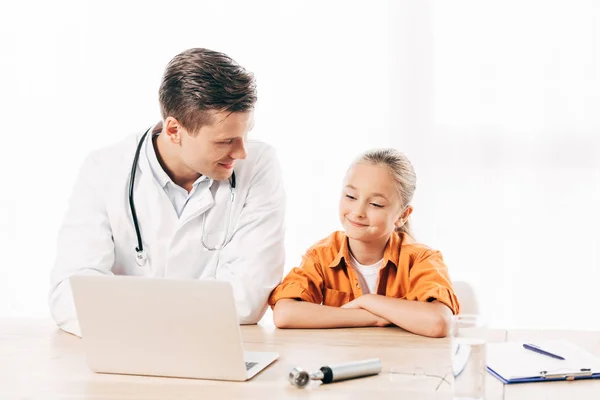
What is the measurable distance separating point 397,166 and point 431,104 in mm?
1268

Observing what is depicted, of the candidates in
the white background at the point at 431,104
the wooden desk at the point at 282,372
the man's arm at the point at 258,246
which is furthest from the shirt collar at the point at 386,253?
the white background at the point at 431,104

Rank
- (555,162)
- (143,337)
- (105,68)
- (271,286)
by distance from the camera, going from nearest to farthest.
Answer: (143,337), (271,286), (555,162), (105,68)

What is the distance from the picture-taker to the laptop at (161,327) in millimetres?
1397

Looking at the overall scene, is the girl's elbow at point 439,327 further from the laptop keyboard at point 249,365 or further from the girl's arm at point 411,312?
the laptop keyboard at point 249,365

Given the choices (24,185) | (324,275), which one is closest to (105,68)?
(24,185)

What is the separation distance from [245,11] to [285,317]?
1.81m

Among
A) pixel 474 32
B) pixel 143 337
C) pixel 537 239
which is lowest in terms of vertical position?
pixel 537 239

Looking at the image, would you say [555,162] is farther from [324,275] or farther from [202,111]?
[202,111]

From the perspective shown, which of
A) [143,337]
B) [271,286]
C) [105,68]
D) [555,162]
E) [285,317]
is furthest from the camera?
[105,68]

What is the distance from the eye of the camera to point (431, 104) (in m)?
3.30

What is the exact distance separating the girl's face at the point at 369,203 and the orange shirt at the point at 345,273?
0.22 feet

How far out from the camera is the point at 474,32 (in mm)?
3240

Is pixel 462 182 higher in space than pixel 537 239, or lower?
higher

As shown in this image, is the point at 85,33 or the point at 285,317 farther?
the point at 85,33
